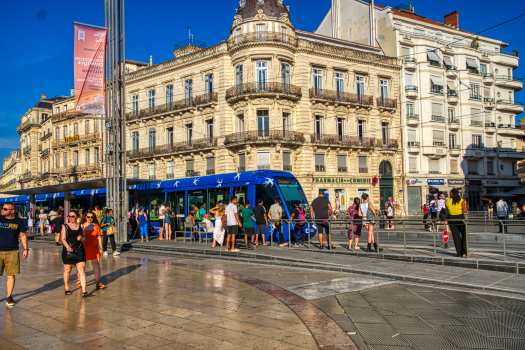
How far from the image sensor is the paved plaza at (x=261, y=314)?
5.15 m

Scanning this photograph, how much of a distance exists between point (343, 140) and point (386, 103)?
6261 millimetres

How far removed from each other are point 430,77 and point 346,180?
14.5 m

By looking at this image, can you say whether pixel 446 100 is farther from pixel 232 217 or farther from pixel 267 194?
pixel 232 217

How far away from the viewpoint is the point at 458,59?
44.2m

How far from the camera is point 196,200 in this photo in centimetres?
2025

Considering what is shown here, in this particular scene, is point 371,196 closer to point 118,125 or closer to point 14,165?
point 118,125

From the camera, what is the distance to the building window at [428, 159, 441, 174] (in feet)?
138

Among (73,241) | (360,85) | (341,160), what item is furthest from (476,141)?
(73,241)

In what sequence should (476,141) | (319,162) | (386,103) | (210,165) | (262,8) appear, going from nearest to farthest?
(262,8) → (319,162) → (210,165) → (386,103) → (476,141)

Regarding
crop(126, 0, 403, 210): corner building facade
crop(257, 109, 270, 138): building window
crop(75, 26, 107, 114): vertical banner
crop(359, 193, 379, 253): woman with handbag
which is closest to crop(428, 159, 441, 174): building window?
crop(126, 0, 403, 210): corner building facade

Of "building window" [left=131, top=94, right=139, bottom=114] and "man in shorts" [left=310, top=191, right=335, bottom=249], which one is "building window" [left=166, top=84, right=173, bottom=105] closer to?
"building window" [left=131, top=94, right=139, bottom=114]

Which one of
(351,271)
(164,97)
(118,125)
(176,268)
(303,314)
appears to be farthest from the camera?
(164,97)

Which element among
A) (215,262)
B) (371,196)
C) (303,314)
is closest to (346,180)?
(371,196)

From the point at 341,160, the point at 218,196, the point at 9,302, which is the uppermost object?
the point at 341,160
